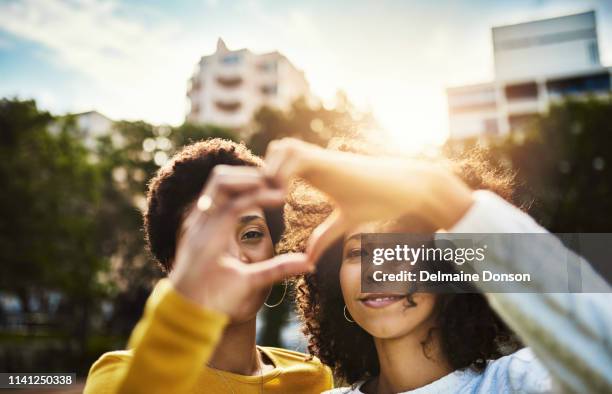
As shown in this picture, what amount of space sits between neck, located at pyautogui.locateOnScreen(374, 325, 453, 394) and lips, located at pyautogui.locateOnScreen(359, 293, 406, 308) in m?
0.14

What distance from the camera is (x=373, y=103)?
245 cm

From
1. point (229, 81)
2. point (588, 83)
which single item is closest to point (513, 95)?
point (588, 83)

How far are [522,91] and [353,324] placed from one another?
1104 inches

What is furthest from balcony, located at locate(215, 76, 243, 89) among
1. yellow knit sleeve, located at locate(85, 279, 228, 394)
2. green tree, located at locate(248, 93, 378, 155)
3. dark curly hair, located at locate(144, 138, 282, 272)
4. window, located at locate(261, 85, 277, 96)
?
yellow knit sleeve, located at locate(85, 279, 228, 394)

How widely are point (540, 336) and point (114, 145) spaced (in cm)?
1575

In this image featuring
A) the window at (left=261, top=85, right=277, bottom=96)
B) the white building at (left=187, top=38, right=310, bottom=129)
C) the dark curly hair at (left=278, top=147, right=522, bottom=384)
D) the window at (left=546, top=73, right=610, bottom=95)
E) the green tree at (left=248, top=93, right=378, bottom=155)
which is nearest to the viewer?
the dark curly hair at (left=278, top=147, right=522, bottom=384)

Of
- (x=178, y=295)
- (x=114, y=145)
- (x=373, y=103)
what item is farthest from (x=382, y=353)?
(x=114, y=145)

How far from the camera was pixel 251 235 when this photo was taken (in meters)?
1.41

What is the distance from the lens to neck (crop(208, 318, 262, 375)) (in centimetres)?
153

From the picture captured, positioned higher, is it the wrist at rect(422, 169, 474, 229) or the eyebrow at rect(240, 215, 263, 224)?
the wrist at rect(422, 169, 474, 229)

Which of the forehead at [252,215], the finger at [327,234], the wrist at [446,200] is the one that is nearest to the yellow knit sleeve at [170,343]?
the finger at [327,234]

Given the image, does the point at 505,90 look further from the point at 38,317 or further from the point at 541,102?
the point at 38,317

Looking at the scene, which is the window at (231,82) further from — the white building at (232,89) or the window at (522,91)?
the window at (522,91)

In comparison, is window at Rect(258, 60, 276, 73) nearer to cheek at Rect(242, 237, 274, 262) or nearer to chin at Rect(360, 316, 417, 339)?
cheek at Rect(242, 237, 274, 262)
